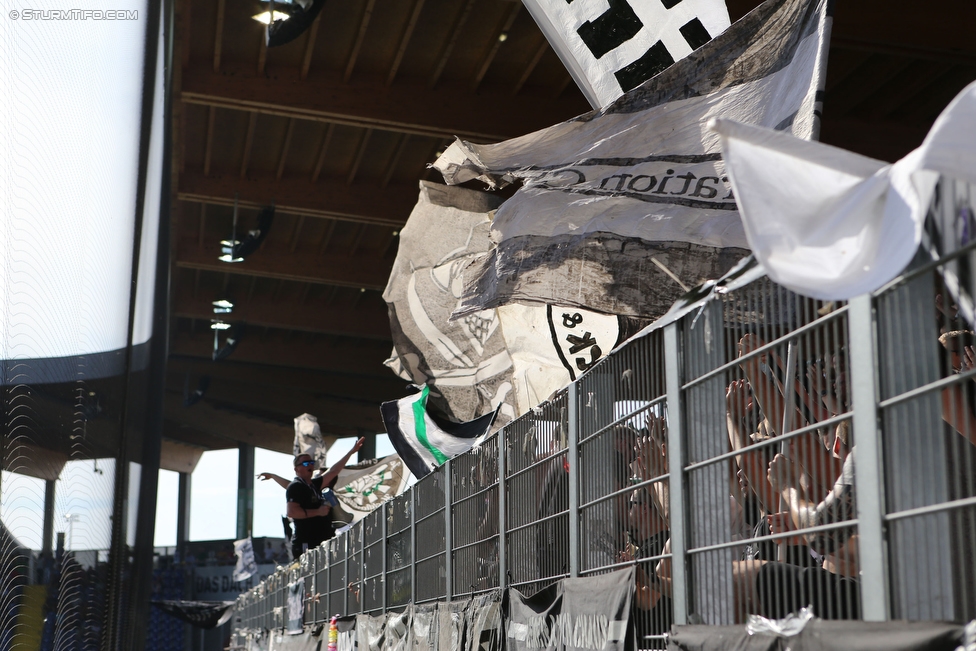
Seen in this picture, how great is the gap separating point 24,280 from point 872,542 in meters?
2.28

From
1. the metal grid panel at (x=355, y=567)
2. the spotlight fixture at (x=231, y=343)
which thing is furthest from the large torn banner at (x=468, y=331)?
the spotlight fixture at (x=231, y=343)

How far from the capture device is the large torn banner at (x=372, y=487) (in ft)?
37.2

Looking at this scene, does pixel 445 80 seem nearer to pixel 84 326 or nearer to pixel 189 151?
pixel 189 151

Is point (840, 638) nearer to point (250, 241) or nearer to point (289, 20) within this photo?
point (289, 20)

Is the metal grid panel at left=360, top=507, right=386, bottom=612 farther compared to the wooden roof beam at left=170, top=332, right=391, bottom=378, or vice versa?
the wooden roof beam at left=170, top=332, right=391, bottom=378

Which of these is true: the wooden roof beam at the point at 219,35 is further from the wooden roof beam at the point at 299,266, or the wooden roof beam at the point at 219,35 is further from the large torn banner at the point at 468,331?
the wooden roof beam at the point at 299,266

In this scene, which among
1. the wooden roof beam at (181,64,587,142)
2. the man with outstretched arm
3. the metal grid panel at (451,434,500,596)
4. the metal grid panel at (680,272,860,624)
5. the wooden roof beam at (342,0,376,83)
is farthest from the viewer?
the man with outstretched arm

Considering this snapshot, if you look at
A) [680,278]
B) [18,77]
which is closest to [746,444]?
[680,278]

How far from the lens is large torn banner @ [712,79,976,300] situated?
1510 mm

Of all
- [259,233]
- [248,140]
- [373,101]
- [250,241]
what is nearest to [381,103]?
[373,101]

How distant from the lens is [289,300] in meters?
17.4

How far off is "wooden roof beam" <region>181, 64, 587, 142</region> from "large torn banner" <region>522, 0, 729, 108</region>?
5464 millimetres

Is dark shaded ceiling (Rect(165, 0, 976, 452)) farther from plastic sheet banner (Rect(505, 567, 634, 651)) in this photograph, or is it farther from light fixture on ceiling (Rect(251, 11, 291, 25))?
plastic sheet banner (Rect(505, 567, 634, 651))

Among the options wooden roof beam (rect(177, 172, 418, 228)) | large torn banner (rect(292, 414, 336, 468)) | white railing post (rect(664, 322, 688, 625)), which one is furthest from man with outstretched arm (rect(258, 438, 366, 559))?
white railing post (rect(664, 322, 688, 625))
